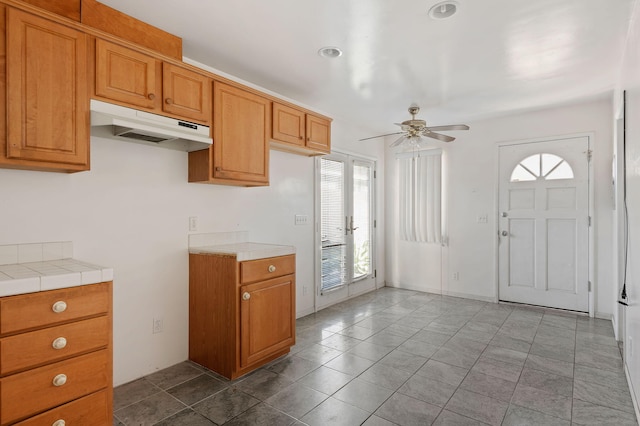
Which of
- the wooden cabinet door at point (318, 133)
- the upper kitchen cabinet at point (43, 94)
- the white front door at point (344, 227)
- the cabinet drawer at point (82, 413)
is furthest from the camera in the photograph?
the white front door at point (344, 227)

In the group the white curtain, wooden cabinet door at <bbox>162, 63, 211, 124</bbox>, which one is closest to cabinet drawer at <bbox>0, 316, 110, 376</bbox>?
wooden cabinet door at <bbox>162, 63, 211, 124</bbox>

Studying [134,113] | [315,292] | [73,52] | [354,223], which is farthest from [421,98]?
[73,52]

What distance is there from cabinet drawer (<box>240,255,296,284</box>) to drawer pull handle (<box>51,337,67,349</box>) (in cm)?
113

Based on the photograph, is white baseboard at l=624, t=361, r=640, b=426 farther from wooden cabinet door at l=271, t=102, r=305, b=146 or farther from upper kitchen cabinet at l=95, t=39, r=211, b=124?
upper kitchen cabinet at l=95, t=39, r=211, b=124

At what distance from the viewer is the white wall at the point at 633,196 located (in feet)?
6.78

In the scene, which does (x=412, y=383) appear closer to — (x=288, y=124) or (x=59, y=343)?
(x=59, y=343)

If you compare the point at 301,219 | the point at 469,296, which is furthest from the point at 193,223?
the point at 469,296

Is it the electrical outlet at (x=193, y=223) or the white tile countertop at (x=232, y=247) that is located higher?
the electrical outlet at (x=193, y=223)

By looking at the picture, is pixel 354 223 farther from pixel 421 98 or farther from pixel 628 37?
pixel 628 37

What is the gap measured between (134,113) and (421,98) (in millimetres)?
2968

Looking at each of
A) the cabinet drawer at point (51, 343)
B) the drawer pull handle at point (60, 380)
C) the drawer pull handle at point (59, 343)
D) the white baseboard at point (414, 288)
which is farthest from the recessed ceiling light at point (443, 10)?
the white baseboard at point (414, 288)

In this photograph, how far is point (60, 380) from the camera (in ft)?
5.34

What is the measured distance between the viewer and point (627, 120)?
252 centimetres

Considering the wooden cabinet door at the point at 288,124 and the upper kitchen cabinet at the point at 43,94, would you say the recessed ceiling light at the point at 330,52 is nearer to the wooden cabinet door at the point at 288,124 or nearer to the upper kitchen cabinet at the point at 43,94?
the wooden cabinet door at the point at 288,124
